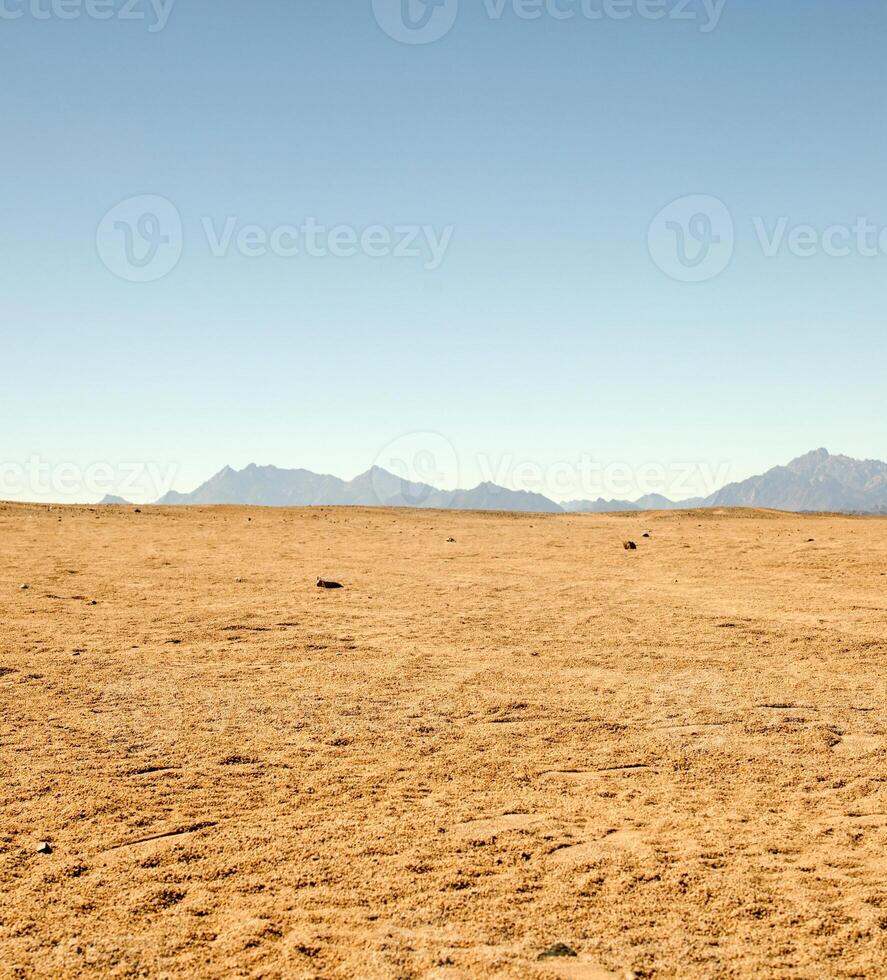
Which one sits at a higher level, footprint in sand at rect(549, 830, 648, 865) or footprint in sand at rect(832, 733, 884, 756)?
footprint in sand at rect(832, 733, 884, 756)

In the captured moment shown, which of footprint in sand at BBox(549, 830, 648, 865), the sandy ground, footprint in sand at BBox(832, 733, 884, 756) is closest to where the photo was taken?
the sandy ground

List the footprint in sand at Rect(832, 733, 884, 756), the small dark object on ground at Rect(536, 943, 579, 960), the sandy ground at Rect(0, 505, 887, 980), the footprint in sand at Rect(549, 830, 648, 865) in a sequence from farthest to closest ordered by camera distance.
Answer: the footprint in sand at Rect(832, 733, 884, 756)
the footprint in sand at Rect(549, 830, 648, 865)
the sandy ground at Rect(0, 505, 887, 980)
the small dark object on ground at Rect(536, 943, 579, 960)

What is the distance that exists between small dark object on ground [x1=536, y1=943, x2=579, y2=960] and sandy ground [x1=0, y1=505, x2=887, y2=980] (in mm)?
54

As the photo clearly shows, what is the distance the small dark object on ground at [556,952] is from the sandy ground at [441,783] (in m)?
0.05

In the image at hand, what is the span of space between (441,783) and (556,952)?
2469mm

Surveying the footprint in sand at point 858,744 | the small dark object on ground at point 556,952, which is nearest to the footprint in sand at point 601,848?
the small dark object on ground at point 556,952

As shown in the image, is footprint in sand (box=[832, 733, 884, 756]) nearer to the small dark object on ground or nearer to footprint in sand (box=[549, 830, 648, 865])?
footprint in sand (box=[549, 830, 648, 865])

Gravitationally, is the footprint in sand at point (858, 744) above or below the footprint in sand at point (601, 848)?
above

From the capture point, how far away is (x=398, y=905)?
4387 mm

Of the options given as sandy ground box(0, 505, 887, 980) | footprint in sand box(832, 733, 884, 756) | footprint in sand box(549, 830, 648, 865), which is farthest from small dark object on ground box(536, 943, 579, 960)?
footprint in sand box(832, 733, 884, 756)

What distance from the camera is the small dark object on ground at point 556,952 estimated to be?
12.6 feet

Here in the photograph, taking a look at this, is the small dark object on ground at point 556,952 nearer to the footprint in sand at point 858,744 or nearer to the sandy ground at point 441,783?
the sandy ground at point 441,783

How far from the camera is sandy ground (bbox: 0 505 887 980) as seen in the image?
13.3ft

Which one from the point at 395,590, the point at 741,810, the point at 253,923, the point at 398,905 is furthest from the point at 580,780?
the point at 395,590
